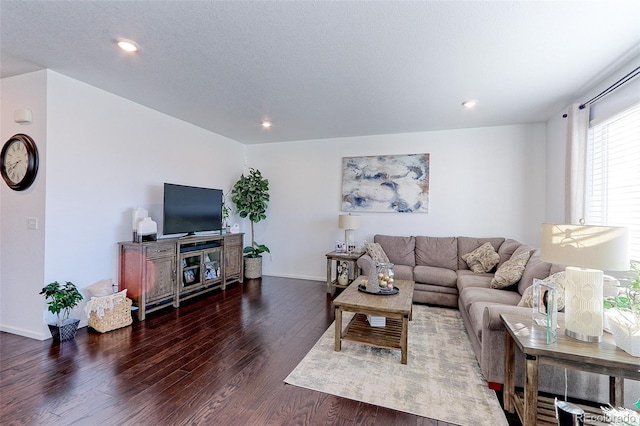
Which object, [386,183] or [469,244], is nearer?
[469,244]

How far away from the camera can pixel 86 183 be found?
3203 millimetres

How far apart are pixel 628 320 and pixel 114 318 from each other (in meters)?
4.17

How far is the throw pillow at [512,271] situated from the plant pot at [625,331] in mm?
1591

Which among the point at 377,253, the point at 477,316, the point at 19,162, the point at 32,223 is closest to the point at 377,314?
the point at 477,316

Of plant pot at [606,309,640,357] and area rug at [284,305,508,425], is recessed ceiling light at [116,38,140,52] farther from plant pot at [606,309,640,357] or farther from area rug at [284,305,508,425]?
plant pot at [606,309,640,357]

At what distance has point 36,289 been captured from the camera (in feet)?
9.46

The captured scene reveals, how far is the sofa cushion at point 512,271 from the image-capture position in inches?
122

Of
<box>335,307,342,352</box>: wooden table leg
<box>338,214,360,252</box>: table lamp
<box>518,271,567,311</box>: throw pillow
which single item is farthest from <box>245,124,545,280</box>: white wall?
<box>335,307,342,352</box>: wooden table leg

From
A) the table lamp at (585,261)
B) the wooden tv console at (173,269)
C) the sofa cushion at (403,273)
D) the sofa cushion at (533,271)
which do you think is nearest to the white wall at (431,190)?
the sofa cushion at (403,273)

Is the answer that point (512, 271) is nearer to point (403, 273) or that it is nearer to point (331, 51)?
point (403, 273)

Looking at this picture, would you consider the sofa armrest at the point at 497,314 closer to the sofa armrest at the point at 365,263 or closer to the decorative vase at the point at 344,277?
the sofa armrest at the point at 365,263

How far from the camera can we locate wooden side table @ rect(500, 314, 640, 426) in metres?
1.42

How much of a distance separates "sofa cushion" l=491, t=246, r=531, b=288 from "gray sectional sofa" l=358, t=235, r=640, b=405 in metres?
0.04

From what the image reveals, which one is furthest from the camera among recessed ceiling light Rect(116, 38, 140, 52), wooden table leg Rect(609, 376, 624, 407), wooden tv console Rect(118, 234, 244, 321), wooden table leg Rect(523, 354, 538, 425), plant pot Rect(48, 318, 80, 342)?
wooden tv console Rect(118, 234, 244, 321)
